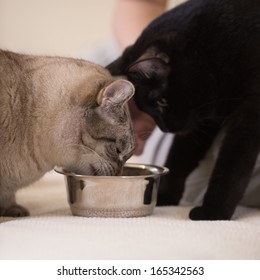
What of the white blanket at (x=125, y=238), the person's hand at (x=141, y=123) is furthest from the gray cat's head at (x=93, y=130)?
the person's hand at (x=141, y=123)

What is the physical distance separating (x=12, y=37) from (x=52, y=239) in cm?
114

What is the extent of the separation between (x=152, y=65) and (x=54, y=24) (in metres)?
0.74

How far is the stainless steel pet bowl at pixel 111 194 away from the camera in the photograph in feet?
4.28

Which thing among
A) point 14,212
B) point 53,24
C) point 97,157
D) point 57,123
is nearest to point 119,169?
point 97,157

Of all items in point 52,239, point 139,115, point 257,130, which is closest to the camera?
point 52,239

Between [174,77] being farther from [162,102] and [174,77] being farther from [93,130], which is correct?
[93,130]

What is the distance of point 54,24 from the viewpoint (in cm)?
210

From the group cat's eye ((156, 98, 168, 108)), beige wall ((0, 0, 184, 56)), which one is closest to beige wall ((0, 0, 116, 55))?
beige wall ((0, 0, 184, 56))

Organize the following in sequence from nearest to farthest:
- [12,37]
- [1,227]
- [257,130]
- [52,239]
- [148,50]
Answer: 1. [52,239]
2. [1,227]
3. [257,130]
4. [148,50]
5. [12,37]

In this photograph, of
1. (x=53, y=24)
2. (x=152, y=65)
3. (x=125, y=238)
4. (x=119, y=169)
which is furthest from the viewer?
(x=53, y=24)

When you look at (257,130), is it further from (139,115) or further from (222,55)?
(139,115)

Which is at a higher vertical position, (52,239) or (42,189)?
(52,239)
